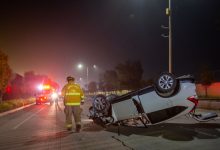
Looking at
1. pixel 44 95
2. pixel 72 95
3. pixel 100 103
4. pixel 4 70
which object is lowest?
pixel 100 103

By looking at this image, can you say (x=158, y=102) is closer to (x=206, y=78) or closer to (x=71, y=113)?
(x=71, y=113)

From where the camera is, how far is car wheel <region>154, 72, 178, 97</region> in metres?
10.5

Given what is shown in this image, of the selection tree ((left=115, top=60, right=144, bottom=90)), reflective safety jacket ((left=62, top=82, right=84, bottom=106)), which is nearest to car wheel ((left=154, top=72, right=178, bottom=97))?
reflective safety jacket ((left=62, top=82, right=84, bottom=106))

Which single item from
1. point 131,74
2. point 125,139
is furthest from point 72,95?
point 131,74

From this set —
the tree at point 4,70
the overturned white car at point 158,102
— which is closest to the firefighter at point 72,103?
the overturned white car at point 158,102

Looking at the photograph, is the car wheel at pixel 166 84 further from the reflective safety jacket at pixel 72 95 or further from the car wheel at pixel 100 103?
the reflective safety jacket at pixel 72 95

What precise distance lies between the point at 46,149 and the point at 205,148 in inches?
154

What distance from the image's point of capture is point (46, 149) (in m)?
9.25

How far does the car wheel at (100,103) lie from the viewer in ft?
39.7

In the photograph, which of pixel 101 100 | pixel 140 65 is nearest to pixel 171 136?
pixel 101 100

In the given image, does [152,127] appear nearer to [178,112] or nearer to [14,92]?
[178,112]

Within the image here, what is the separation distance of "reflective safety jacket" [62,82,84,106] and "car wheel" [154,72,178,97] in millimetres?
3109

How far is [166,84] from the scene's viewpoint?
1065 centimetres

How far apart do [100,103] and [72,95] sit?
3.53 feet
